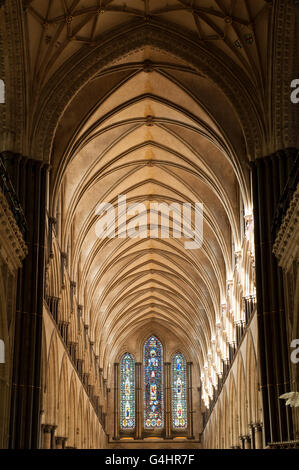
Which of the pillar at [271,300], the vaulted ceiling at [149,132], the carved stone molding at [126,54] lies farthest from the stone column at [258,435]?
the carved stone molding at [126,54]

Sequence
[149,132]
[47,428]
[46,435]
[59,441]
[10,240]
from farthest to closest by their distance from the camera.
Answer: [149,132]
[59,441]
[47,428]
[46,435]
[10,240]

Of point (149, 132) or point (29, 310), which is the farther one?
point (149, 132)

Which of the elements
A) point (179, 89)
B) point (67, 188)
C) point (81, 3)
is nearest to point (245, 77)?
point (179, 89)

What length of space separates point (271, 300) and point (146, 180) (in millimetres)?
14771

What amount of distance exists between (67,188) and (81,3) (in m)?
9.04

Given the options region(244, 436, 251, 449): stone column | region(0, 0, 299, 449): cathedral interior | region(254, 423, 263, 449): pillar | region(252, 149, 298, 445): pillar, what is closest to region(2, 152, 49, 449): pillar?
region(0, 0, 299, 449): cathedral interior

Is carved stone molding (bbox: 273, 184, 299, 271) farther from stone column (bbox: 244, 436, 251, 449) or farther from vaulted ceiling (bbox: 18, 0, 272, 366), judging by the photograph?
stone column (bbox: 244, 436, 251, 449)

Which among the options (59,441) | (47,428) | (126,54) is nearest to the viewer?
(126,54)

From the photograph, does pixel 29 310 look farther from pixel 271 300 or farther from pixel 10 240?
pixel 271 300

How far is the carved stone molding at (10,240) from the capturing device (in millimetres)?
17047

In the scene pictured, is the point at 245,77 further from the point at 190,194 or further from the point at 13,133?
the point at 190,194

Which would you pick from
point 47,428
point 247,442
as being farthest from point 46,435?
point 247,442

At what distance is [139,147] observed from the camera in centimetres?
3106

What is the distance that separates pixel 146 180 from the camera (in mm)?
34125
